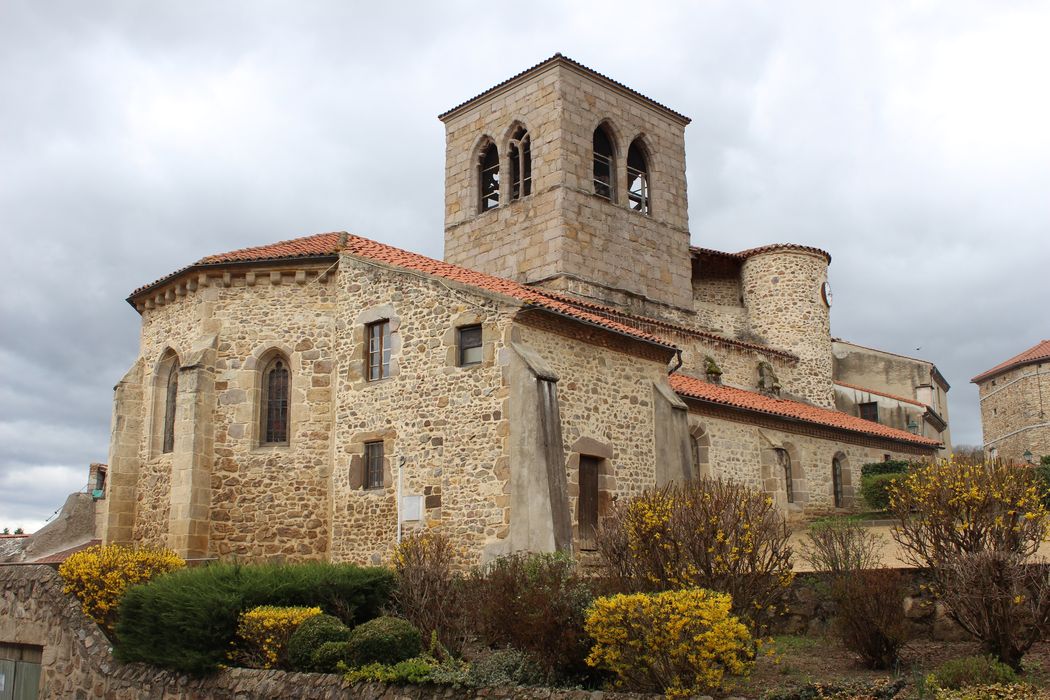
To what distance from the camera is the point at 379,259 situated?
64.6 feet

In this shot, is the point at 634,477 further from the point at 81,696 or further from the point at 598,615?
the point at 81,696

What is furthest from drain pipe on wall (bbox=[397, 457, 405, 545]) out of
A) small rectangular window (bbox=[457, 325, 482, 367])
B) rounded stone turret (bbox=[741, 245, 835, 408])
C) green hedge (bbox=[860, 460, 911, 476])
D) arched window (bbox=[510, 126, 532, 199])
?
rounded stone turret (bbox=[741, 245, 835, 408])

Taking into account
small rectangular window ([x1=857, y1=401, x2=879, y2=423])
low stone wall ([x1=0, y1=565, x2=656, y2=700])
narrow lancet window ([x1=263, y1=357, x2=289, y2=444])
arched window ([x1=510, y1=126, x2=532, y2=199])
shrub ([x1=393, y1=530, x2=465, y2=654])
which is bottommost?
low stone wall ([x1=0, y1=565, x2=656, y2=700])

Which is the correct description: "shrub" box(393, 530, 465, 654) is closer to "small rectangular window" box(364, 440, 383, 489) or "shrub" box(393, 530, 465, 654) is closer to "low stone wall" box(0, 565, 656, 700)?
"low stone wall" box(0, 565, 656, 700)

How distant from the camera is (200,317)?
66.4ft

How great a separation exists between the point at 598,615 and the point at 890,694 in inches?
122

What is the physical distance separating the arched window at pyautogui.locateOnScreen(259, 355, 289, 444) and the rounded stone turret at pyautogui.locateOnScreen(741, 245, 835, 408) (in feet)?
60.1

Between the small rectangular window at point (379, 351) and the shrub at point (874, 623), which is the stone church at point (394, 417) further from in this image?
the shrub at point (874, 623)

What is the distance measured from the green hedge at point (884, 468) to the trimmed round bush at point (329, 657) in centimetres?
2021

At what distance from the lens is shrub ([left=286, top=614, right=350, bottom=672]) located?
12.3 metres

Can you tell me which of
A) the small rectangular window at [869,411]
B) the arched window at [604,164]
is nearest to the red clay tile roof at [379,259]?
the arched window at [604,164]

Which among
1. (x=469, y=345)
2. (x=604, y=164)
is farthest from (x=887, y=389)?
(x=469, y=345)

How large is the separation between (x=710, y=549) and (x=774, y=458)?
13.8 m

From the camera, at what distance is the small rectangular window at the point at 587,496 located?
18.0 metres
